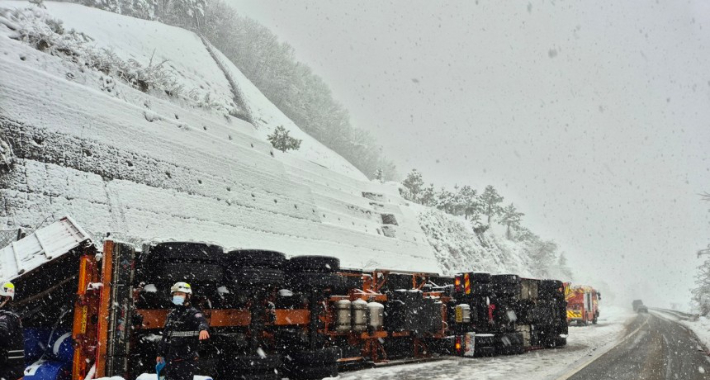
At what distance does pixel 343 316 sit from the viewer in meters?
10.4

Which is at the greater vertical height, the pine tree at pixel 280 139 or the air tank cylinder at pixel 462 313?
the pine tree at pixel 280 139

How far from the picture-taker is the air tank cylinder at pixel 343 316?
10.3m

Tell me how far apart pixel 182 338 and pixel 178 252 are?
1701 millimetres

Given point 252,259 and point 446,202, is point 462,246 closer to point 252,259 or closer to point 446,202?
point 446,202

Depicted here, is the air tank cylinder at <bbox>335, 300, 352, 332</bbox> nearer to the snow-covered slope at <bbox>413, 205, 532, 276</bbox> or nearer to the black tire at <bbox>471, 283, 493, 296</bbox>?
the black tire at <bbox>471, 283, 493, 296</bbox>

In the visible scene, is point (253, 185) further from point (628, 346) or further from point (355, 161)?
point (355, 161)

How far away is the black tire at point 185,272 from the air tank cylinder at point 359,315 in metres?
3.98

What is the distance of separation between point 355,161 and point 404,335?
8231 cm

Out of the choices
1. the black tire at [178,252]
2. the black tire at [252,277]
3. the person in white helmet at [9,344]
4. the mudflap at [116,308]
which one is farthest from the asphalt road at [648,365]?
the person in white helmet at [9,344]

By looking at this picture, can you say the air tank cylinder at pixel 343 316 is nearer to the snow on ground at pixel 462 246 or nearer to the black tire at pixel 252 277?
the black tire at pixel 252 277

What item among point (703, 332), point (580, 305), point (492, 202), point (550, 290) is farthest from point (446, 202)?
point (550, 290)

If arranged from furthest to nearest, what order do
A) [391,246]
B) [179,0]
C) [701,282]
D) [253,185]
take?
1. [179,0]
2. [701,282]
3. [391,246]
4. [253,185]

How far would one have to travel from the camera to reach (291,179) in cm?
2808

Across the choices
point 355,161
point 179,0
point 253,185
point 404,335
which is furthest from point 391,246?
point 355,161
